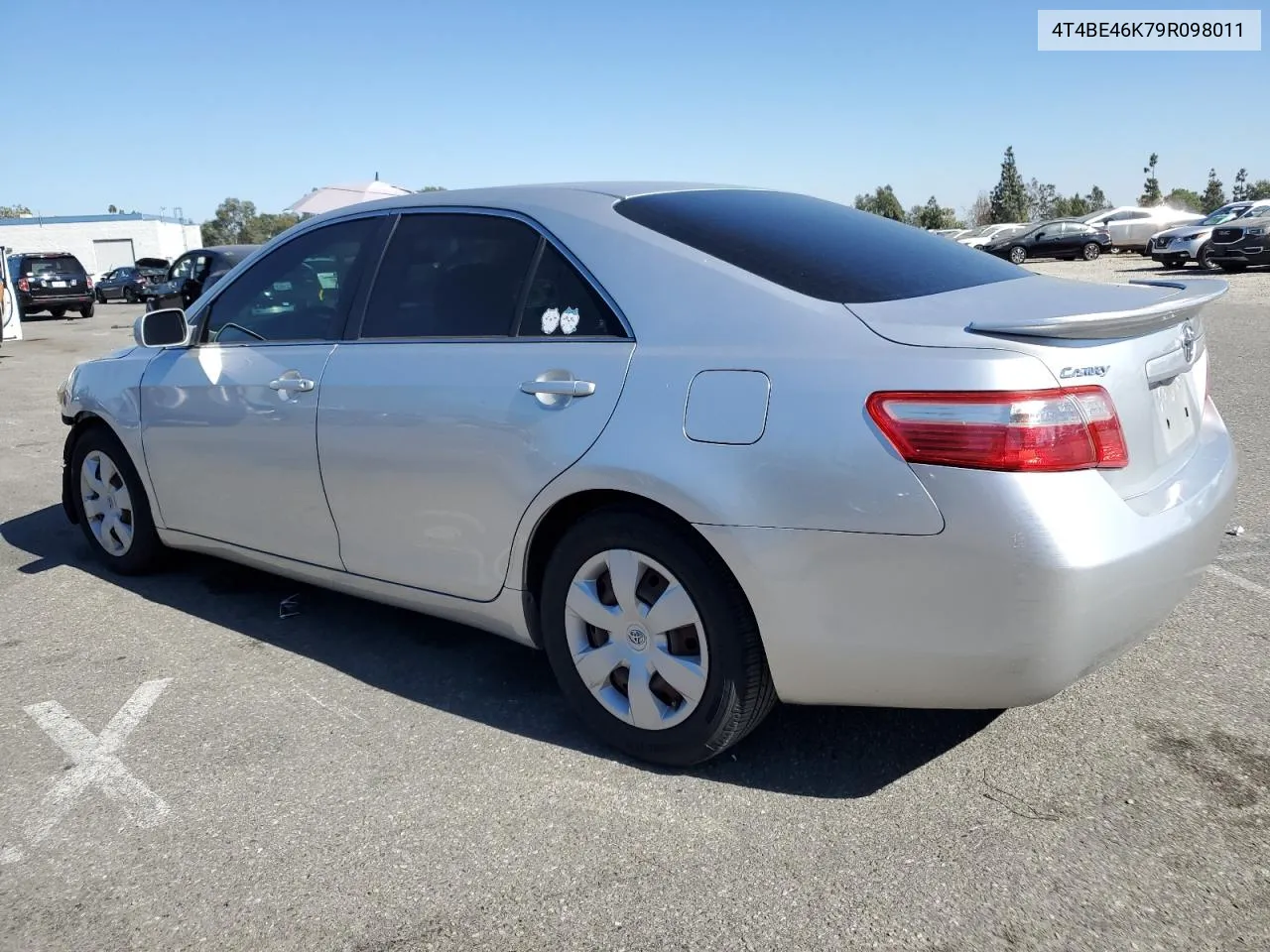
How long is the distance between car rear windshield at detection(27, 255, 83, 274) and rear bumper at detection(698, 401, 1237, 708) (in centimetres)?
2995

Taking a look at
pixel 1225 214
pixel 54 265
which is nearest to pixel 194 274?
pixel 54 265

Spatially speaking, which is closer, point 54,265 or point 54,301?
point 54,301

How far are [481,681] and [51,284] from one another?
93.9 feet

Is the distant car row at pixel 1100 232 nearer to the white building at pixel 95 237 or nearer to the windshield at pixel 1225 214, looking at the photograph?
the windshield at pixel 1225 214

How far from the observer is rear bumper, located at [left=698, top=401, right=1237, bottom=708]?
2.41m

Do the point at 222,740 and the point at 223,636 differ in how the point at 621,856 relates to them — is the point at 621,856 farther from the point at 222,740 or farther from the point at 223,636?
the point at 223,636

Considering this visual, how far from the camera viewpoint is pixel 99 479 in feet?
16.2

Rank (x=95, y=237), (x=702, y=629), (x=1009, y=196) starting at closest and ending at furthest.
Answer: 1. (x=702, y=629)
2. (x=95, y=237)
3. (x=1009, y=196)

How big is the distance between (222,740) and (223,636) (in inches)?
37.8

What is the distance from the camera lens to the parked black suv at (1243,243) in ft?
76.1

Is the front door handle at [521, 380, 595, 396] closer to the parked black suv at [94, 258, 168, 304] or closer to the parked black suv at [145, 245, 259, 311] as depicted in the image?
the parked black suv at [145, 245, 259, 311]

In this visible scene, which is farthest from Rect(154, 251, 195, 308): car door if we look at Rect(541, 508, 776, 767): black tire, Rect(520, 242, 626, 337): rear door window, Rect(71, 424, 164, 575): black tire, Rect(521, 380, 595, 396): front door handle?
Rect(541, 508, 776, 767): black tire

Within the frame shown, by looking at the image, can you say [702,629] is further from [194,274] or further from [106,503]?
[194,274]

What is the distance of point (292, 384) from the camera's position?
150 inches
